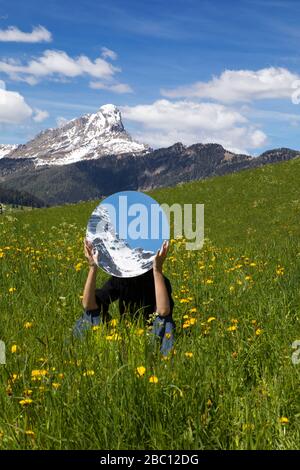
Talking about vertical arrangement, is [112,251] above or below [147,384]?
above

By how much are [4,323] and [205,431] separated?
300 centimetres

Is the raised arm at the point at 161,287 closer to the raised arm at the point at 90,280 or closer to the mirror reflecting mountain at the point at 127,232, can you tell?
the mirror reflecting mountain at the point at 127,232

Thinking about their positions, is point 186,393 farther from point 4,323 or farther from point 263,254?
point 263,254

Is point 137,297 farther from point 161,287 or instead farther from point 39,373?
point 39,373

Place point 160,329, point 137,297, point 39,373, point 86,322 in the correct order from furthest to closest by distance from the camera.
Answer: point 137,297 → point 86,322 → point 160,329 → point 39,373

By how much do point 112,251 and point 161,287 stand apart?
0.61 meters

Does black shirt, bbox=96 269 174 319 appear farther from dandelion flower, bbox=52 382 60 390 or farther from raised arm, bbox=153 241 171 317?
dandelion flower, bbox=52 382 60 390

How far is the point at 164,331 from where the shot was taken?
4906mm

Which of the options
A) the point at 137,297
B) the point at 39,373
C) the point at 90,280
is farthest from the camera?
the point at 137,297

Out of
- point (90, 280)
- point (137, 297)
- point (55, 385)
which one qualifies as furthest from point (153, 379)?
point (137, 297)

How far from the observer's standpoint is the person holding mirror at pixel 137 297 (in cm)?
489

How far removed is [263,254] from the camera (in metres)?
13.4

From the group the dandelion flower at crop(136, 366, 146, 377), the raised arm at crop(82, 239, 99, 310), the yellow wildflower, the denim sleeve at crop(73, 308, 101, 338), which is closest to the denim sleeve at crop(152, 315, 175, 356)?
the denim sleeve at crop(73, 308, 101, 338)

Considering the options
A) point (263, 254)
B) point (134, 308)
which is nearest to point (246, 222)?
point (263, 254)
